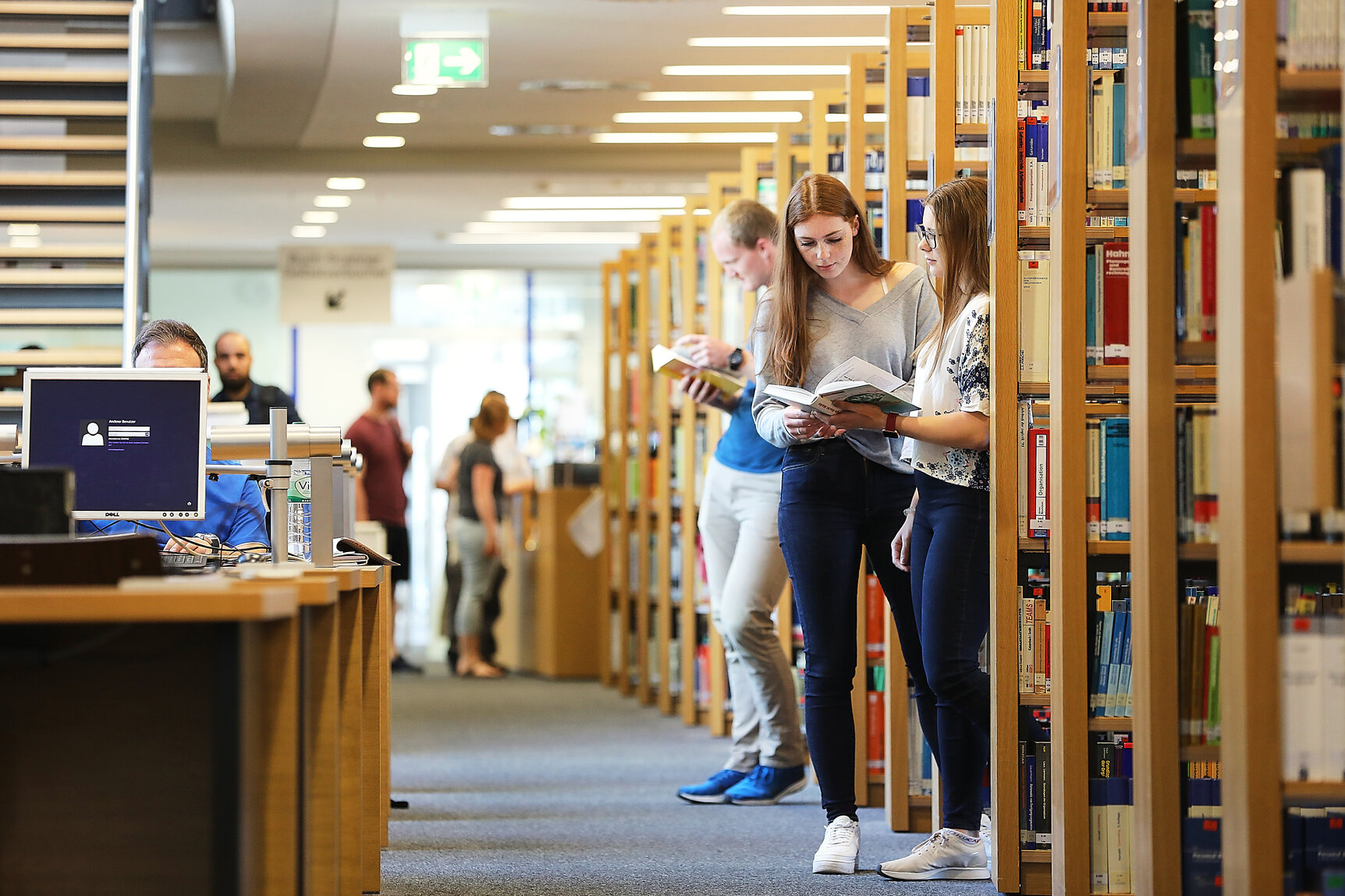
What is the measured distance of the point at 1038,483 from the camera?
3.10 metres

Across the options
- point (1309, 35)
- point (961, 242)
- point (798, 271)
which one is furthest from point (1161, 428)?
point (798, 271)

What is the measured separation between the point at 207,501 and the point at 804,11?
4000 mm

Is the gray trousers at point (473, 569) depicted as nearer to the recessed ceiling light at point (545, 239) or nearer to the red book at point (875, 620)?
the recessed ceiling light at point (545, 239)

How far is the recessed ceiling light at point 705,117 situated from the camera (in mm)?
8462

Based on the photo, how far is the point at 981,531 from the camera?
125 inches

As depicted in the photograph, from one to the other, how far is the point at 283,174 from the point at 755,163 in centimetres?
504

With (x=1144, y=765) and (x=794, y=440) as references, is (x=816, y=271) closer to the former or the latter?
(x=794, y=440)

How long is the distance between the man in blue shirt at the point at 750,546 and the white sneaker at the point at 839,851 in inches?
38.0

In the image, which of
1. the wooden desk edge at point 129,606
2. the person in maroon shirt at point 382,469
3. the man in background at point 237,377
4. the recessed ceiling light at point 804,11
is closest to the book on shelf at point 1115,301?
the wooden desk edge at point 129,606

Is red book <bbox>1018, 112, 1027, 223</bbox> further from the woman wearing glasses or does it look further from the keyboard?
the keyboard

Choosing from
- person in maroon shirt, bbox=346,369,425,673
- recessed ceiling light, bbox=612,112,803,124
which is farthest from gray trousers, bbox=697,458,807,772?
recessed ceiling light, bbox=612,112,803,124

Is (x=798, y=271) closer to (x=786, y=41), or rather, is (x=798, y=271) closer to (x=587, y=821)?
(x=587, y=821)

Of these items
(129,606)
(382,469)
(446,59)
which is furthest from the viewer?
(382,469)

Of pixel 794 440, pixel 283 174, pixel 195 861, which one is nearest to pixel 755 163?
pixel 794 440
